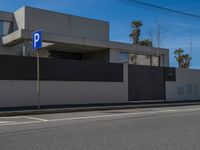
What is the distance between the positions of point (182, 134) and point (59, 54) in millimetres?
24667

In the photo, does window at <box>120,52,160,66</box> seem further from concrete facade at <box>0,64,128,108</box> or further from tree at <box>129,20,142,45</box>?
tree at <box>129,20,142,45</box>

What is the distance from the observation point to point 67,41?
2905 centimetres

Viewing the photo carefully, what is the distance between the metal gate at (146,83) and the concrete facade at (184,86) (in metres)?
1.18

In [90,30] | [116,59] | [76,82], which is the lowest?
[76,82]

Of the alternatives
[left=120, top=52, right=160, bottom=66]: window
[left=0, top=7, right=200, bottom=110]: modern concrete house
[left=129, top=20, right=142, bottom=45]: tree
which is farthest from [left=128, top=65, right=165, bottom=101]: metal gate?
[left=129, top=20, right=142, bottom=45]: tree

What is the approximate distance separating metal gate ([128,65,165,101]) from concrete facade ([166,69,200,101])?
1.18m

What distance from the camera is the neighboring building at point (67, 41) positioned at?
29422 mm

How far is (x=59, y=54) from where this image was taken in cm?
3384

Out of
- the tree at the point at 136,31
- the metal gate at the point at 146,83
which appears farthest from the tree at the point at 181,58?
the metal gate at the point at 146,83

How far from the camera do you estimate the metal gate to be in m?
26.9

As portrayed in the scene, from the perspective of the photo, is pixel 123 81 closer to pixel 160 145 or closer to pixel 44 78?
pixel 44 78

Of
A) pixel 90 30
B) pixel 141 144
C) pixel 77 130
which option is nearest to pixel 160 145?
pixel 141 144

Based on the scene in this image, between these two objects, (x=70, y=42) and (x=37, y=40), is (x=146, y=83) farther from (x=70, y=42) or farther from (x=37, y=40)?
(x=37, y=40)

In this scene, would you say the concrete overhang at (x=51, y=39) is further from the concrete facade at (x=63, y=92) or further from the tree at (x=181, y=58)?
the tree at (x=181, y=58)
